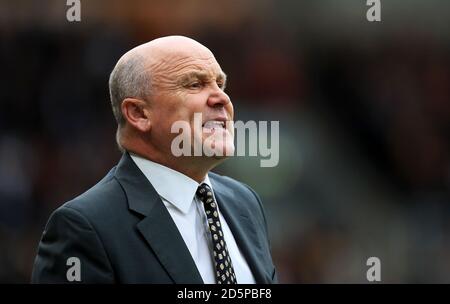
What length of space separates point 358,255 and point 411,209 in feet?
1.88

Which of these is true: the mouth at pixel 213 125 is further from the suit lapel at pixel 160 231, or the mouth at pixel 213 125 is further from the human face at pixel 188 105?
the suit lapel at pixel 160 231

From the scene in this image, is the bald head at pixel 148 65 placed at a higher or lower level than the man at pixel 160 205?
higher

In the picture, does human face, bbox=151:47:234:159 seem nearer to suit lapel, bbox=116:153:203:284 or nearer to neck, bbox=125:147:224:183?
neck, bbox=125:147:224:183

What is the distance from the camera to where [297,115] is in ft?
19.0

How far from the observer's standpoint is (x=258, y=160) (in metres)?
5.39

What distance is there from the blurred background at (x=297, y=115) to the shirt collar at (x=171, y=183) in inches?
106

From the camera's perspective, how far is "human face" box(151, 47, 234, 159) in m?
2.54

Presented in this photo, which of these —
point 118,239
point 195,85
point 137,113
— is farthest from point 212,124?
point 118,239

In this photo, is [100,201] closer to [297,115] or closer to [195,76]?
[195,76]

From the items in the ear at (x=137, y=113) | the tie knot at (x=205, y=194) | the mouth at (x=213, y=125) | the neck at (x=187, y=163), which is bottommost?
the tie knot at (x=205, y=194)

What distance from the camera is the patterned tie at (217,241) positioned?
246 centimetres

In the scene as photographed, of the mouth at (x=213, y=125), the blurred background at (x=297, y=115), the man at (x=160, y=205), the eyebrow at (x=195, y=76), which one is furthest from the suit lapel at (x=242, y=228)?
the blurred background at (x=297, y=115)

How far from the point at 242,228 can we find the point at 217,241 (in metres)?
0.19

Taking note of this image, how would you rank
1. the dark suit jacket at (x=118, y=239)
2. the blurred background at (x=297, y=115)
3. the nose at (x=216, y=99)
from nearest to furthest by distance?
the dark suit jacket at (x=118, y=239) → the nose at (x=216, y=99) → the blurred background at (x=297, y=115)
